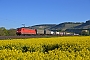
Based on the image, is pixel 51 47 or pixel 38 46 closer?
pixel 38 46

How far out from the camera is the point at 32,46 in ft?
43.0

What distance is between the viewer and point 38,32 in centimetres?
8175

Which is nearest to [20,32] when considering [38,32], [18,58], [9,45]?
[38,32]

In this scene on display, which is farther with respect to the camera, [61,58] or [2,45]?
[2,45]

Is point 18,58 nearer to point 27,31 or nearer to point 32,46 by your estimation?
point 32,46

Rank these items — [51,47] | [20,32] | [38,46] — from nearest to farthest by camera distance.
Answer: [38,46], [51,47], [20,32]

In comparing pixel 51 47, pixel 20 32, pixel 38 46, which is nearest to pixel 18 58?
pixel 38 46

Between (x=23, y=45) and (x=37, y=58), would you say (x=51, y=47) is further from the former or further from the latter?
(x=37, y=58)

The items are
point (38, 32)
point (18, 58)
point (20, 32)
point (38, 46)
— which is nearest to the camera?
point (18, 58)

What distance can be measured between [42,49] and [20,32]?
54.1 m

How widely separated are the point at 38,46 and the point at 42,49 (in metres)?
0.37

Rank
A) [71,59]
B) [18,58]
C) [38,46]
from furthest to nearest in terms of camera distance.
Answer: [38,46], [18,58], [71,59]

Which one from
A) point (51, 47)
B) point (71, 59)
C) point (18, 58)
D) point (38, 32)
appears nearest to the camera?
point (71, 59)

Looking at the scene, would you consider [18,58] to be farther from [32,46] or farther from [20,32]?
[20,32]
